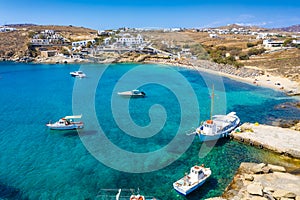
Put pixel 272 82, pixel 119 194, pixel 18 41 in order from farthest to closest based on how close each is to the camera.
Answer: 1. pixel 18 41
2. pixel 272 82
3. pixel 119 194

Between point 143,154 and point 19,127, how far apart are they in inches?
639

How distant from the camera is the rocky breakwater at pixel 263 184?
15078mm

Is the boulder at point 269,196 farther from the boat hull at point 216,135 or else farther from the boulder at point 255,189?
the boat hull at point 216,135

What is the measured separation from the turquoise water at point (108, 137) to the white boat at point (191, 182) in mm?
477

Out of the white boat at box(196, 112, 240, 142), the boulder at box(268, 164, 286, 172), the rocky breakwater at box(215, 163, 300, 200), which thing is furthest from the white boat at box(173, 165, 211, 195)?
the white boat at box(196, 112, 240, 142)

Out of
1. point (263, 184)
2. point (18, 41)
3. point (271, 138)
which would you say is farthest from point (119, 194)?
point (18, 41)

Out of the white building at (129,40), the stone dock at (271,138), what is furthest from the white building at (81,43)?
the stone dock at (271,138)

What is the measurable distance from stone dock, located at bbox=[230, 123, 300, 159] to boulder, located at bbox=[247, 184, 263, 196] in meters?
8.39

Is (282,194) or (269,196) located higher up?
(282,194)

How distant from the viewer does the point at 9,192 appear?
17.5 m

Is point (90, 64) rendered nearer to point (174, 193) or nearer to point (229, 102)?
point (229, 102)

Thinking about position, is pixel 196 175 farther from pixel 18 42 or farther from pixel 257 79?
pixel 18 42

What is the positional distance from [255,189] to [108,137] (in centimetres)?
1550

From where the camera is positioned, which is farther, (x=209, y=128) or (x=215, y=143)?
(x=215, y=143)
